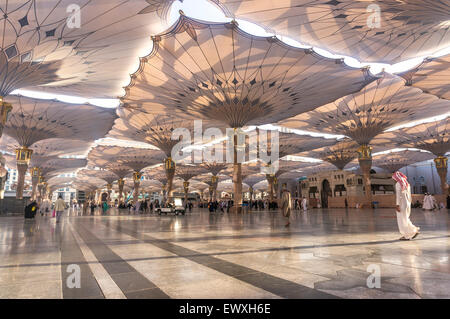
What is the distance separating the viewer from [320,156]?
1725 inches

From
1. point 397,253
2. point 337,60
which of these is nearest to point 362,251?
point 397,253

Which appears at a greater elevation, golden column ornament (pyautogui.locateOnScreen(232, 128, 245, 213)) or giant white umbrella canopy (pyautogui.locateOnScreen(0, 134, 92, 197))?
giant white umbrella canopy (pyautogui.locateOnScreen(0, 134, 92, 197))

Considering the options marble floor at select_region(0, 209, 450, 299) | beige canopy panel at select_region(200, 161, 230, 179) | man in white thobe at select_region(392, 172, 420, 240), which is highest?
beige canopy panel at select_region(200, 161, 230, 179)

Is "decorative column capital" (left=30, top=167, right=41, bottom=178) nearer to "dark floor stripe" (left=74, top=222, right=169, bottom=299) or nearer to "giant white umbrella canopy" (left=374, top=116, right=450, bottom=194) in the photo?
"dark floor stripe" (left=74, top=222, right=169, bottom=299)


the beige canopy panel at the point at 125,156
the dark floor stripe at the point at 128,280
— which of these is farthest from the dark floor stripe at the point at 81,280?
the beige canopy panel at the point at 125,156

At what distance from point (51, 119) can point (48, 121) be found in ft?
1.39

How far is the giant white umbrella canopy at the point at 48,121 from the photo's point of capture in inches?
830

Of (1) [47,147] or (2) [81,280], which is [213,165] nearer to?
(1) [47,147]

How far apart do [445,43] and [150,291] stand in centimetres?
1968

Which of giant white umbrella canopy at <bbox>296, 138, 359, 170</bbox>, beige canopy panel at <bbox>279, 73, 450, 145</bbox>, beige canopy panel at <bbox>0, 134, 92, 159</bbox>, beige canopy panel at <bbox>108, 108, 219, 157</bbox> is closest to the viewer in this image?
beige canopy panel at <bbox>279, 73, 450, 145</bbox>

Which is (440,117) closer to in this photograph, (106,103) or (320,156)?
(320,156)

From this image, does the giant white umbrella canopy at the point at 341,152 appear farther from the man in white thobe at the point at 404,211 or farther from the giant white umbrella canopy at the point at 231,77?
the man in white thobe at the point at 404,211

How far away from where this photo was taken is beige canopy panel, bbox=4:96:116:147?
2097cm

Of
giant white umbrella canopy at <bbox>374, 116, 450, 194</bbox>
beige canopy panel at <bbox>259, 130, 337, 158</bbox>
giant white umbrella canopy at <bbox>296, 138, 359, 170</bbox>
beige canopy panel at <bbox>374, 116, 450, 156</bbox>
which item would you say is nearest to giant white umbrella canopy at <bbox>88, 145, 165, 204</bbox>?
beige canopy panel at <bbox>259, 130, 337, 158</bbox>
